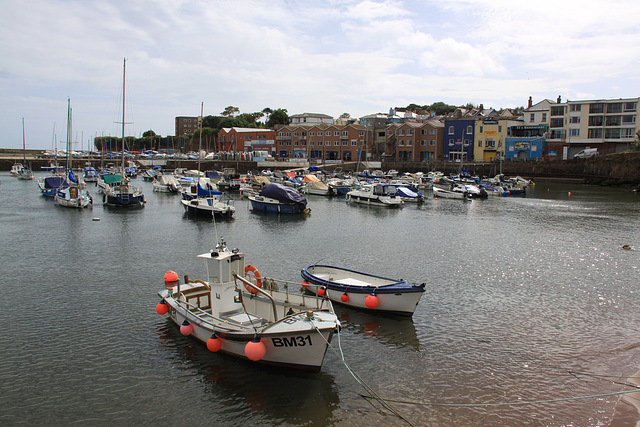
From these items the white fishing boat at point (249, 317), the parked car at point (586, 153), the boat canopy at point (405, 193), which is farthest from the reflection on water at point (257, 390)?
the parked car at point (586, 153)

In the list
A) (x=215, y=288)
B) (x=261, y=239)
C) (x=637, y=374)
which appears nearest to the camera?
(x=637, y=374)

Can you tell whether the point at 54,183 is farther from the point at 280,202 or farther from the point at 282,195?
the point at 282,195

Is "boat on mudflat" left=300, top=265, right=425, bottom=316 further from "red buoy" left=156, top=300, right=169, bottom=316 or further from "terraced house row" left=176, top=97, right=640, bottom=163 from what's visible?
"terraced house row" left=176, top=97, right=640, bottom=163

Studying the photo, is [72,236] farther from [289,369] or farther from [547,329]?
[547,329]

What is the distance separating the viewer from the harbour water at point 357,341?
12.4 metres

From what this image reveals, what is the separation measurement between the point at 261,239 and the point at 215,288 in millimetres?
19528

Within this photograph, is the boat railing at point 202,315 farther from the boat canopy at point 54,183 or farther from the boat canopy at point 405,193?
the boat canopy at point 54,183

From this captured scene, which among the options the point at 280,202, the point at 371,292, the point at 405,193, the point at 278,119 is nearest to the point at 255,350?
the point at 371,292

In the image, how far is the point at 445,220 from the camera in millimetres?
46719

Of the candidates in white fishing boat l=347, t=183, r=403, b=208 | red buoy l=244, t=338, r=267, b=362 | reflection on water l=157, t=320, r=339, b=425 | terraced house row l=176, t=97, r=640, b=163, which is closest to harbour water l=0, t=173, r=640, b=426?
reflection on water l=157, t=320, r=339, b=425

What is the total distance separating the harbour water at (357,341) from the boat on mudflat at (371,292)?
592mm

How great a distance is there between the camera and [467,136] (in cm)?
10931

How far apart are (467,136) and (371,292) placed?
9847 centimetres

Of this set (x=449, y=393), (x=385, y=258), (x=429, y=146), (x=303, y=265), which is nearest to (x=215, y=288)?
(x=449, y=393)
